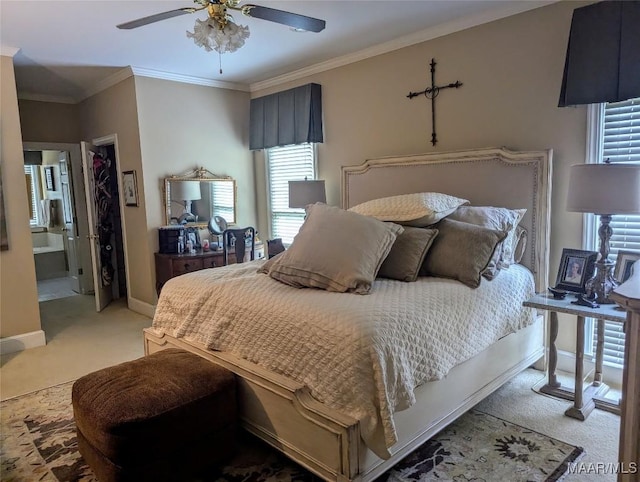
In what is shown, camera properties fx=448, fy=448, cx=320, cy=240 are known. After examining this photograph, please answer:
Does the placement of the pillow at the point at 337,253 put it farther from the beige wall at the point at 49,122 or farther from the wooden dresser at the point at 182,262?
the beige wall at the point at 49,122

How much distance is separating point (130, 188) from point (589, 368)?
4483 mm

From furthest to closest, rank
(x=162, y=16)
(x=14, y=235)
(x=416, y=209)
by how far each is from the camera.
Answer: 1. (x=14, y=235)
2. (x=416, y=209)
3. (x=162, y=16)

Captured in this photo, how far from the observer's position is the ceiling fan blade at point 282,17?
7.24 feet

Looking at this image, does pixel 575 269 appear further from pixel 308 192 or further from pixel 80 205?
pixel 80 205

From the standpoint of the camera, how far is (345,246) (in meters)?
2.49

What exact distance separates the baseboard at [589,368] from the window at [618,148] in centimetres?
5

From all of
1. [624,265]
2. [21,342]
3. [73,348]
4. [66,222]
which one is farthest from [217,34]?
[66,222]

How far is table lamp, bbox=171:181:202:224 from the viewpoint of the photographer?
188 inches

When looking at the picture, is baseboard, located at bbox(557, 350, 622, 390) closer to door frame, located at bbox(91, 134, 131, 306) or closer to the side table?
the side table

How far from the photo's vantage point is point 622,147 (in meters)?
2.76

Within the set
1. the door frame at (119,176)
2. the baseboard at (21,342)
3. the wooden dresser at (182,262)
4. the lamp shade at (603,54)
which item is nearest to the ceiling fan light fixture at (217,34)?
the lamp shade at (603,54)

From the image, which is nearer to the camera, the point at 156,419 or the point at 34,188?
the point at 156,419

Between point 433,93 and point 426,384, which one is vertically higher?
point 433,93

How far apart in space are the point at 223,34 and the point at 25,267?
3085 millimetres
